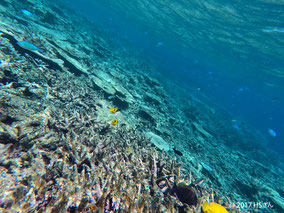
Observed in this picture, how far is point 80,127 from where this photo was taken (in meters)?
4.11

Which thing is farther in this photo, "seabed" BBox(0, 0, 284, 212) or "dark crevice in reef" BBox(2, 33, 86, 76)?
"dark crevice in reef" BBox(2, 33, 86, 76)

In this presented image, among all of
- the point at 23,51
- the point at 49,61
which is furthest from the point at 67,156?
the point at 23,51

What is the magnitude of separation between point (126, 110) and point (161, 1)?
26275 mm

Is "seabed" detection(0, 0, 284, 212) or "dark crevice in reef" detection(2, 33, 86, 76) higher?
"seabed" detection(0, 0, 284, 212)

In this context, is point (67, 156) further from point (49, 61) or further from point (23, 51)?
point (23, 51)

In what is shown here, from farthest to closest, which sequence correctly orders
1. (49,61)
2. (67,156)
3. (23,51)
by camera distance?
(49,61), (23,51), (67,156)

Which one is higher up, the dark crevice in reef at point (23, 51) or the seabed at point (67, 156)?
the seabed at point (67, 156)

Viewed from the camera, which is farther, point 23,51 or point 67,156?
point 23,51

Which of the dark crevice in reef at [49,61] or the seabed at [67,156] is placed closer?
the seabed at [67,156]

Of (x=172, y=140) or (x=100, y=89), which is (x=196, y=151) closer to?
(x=172, y=140)

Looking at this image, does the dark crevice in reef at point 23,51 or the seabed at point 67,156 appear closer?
the seabed at point 67,156

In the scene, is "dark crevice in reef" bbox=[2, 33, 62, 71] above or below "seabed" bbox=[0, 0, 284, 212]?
below

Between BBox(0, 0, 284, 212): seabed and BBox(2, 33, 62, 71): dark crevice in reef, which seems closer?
BBox(0, 0, 284, 212): seabed

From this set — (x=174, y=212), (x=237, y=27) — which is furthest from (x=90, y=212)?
(x=237, y=27)
